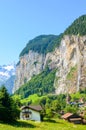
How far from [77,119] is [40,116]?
2915 cm

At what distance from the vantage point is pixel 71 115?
5217 inches

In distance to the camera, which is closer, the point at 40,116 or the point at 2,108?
the point at 2,108

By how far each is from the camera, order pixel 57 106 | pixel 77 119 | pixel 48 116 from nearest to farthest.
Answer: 1. pixel 48 116
2. pixel 77 119
3. pixel 57 106

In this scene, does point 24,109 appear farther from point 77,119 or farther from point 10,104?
point 10,104

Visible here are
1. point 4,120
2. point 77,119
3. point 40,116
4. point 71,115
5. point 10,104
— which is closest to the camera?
point 4,120

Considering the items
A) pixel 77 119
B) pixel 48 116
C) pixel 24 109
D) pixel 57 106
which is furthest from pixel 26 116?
pixel 57 106

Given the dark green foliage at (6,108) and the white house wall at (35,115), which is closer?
the dark green foliage at (6,108)

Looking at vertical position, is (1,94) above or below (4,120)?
above

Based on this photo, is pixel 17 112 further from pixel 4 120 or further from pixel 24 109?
pixel 24 109

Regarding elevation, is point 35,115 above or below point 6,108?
below

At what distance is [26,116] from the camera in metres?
104

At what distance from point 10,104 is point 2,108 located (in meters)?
4.08

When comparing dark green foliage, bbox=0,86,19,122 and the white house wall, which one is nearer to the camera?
dark green foliage, bbox=0,86,19,122

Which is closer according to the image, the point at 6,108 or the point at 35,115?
the point at 6,108
